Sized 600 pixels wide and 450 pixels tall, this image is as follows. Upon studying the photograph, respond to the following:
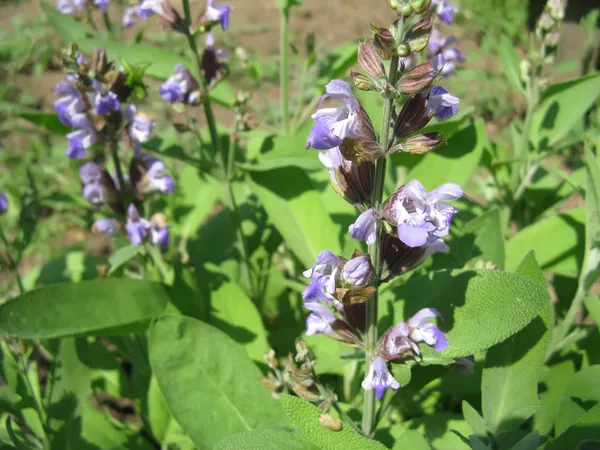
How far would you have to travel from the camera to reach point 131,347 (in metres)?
2.22

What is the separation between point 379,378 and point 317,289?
25 cm

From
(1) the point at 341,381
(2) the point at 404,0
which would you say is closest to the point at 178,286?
(1) the point at 341,381

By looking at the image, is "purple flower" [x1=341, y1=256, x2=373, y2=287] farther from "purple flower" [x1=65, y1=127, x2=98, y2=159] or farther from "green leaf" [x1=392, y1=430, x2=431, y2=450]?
"purple flower" [x1=65, y1=127, x2=98, y2=159]

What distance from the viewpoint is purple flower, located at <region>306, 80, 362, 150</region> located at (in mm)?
1105

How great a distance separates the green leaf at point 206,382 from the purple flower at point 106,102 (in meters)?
0.67

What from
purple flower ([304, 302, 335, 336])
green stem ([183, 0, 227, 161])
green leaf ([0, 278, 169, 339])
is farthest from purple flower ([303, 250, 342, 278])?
green stem ([183, 0, 227, 161])

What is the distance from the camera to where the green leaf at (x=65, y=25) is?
2297mm

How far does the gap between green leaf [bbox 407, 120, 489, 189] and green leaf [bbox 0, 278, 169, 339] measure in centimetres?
106

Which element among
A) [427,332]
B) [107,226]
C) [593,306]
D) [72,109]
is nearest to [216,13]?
[72,109]

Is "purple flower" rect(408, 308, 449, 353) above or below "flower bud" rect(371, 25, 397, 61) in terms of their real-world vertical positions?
below

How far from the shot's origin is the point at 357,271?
120 cm

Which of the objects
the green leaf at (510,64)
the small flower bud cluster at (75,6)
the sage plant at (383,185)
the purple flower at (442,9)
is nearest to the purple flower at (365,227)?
the sage plant at (383,185)

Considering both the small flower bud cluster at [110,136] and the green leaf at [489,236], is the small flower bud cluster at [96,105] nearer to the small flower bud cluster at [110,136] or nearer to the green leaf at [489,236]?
the small flower bud cluster at [110,136]

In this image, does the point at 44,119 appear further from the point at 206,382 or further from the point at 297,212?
the point at 206,382
